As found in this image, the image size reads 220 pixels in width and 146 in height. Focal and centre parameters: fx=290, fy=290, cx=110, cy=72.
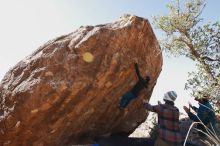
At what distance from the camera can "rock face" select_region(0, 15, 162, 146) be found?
8938 mm

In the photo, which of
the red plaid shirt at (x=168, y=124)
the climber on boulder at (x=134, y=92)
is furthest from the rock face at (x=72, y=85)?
the red plaid shirt at (x=168, y=124)

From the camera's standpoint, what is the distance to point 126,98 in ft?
35.8

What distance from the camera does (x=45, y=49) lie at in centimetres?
959

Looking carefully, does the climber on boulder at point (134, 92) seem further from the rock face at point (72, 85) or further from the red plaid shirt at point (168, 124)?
the red plaid shirt at point (168, 124)

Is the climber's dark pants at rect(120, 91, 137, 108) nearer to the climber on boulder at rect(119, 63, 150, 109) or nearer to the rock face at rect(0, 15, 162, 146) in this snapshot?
the climber on boulder at rect(119, 63, 150, 109)

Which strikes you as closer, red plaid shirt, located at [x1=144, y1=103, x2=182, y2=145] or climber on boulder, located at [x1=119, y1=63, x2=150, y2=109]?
red plaid shirt, located at [x1=144, y1=103, x2=182, y2=145]

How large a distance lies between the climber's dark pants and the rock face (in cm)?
21

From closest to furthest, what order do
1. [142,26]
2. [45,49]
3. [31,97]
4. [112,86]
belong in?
[31,97], [45,49], [112,86], [142,26]

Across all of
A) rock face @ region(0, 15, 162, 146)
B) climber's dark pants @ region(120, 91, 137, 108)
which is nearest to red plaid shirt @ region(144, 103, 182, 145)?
climber's dark pants @ region(120, 91, 137, 108)

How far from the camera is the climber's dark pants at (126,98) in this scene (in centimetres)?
1080

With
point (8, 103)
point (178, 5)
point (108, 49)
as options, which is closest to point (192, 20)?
point (178, 5)

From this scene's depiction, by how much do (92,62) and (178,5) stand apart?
13535 mm

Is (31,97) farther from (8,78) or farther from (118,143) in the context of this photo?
(118,143)

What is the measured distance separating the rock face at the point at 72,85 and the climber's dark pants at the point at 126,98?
8.1 inches
